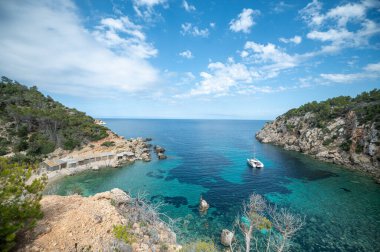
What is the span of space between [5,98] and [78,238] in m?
80.4

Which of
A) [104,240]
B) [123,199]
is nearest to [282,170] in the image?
[123,199]

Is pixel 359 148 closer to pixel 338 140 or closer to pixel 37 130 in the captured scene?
pixel 338 140

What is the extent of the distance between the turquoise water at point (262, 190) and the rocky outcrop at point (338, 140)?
202 inches

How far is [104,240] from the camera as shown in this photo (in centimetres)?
1317

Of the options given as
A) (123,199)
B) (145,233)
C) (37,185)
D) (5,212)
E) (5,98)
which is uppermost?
(5,98)

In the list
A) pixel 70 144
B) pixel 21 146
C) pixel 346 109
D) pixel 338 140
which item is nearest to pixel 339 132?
pixel 338 140

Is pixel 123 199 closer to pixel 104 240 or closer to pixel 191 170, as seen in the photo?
pixel 104 240

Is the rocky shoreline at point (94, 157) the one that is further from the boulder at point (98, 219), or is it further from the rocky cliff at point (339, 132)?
the rocky cliff at point (339, 132)

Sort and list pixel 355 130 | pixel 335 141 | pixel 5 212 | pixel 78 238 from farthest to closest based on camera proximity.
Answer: pixel 335 141
pixel 355 130
pixel 78 238
pixel 5 212

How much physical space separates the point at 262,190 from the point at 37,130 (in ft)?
216

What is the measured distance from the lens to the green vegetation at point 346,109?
52.7 meters

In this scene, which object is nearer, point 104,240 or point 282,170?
point 104,240

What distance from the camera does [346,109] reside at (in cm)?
6450

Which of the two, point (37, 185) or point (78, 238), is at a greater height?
point (37, 185)
